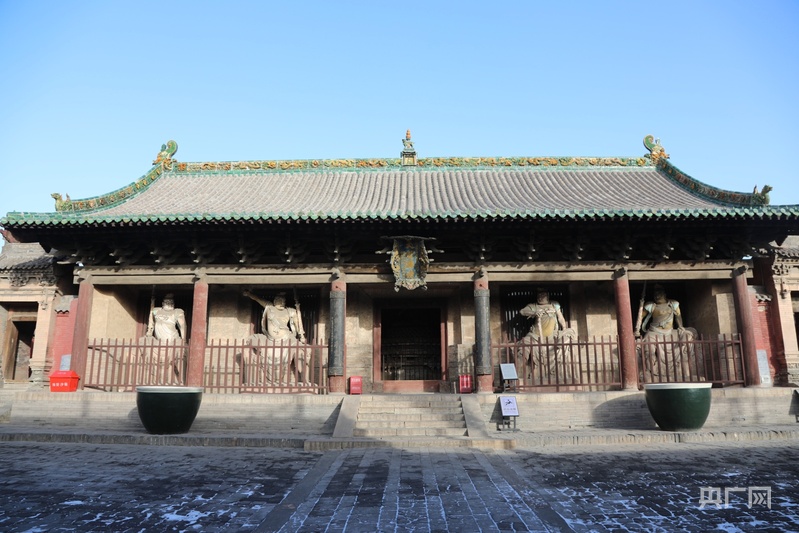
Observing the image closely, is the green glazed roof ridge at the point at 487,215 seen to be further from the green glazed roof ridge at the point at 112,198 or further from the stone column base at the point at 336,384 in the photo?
the stone column base at the point at 336,384

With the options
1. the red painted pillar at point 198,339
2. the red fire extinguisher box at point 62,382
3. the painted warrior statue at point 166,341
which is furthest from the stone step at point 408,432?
the red fire extinguisher box at point 62,382

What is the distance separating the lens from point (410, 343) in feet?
47.8

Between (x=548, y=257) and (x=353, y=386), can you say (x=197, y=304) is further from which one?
(x=548, y=257)

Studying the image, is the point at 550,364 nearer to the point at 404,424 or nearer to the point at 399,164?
the point at 404,424

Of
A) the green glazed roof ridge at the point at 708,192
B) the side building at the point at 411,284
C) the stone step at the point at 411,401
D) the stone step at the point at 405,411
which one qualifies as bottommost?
the stone step at the point at 405,411

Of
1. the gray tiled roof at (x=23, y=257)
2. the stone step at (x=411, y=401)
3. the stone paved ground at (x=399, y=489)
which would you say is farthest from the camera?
the gray tiled roof at (x=23, y=257)

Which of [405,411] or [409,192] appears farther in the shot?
[409,192]

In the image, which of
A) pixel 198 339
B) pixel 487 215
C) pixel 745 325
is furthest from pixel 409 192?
pixel 745 325

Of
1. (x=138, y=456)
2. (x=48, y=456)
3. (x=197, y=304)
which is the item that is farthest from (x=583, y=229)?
(x=48, y=456)

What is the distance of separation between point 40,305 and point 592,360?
1387cm

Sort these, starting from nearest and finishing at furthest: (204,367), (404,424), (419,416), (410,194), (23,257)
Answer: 1. (404,424)
2. (419,416)
3. (204,367)
4. (410,194)
5. (23,257)
